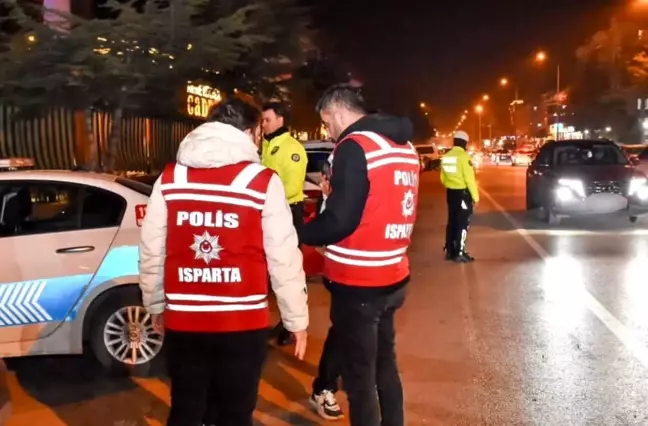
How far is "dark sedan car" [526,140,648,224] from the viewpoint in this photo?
15641mm

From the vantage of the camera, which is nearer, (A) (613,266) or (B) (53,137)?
(A) (613,266)

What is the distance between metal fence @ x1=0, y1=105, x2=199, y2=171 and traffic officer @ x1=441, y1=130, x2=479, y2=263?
6252 millimetres

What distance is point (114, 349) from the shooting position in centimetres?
618

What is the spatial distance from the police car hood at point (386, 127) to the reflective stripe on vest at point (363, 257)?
54cm

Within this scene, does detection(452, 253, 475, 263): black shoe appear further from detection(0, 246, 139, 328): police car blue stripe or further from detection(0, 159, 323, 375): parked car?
detection(0, 246, 139, 328): police car blue stripe

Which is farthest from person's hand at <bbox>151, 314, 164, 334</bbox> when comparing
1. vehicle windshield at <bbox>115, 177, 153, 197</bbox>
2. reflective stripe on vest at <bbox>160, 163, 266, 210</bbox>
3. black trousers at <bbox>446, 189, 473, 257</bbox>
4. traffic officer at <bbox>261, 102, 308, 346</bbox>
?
black trousers at <bbox>446, 189, 473, 257</bbox>

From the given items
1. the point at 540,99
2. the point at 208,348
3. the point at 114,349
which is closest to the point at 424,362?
the point at 114,349

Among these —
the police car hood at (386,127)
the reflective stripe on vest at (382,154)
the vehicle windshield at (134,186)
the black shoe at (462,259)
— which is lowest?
the black shoe at (462,259)

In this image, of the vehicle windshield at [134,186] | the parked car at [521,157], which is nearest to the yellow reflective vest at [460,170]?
the vehicle windshield at [134,186]

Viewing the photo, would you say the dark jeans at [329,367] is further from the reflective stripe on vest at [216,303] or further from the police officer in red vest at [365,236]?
the reflective stripe on vest at [216,303]

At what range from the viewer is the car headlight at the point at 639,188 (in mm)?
15609

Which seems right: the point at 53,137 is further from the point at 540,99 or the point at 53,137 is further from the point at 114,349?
the point at 540,99

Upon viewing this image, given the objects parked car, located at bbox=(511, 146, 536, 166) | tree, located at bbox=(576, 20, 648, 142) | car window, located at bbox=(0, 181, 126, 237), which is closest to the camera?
car window, located at bbox=(0, 181, 126, 237)

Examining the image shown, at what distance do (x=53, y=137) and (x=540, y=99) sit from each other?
101 meters
